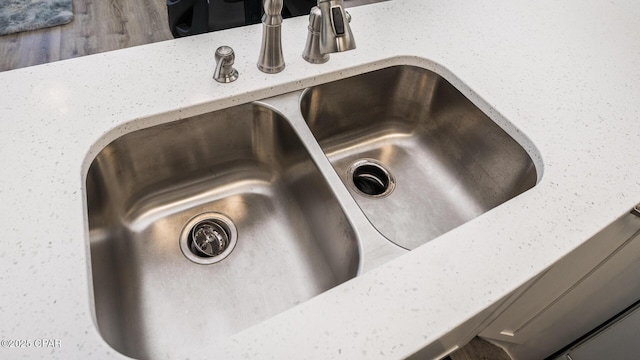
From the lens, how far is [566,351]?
1.16 m

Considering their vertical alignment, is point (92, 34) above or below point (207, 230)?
above

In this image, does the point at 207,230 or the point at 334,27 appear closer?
the point at 334,27

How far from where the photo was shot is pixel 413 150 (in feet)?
3.23

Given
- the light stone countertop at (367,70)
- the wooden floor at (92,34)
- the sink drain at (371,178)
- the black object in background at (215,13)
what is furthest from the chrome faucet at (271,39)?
the wooden floor at (92,34)

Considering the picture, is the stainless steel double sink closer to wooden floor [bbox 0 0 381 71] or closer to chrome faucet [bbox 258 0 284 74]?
chrome faucet [bbox 258 0 284 74]

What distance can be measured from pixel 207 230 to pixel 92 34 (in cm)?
218

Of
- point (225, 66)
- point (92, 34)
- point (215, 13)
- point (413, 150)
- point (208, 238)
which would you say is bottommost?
point (208, 238)

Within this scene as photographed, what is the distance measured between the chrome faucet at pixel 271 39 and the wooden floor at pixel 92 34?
1.86 m

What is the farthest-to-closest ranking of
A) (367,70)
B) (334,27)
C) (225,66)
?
(367,70), (225,66), (334,27)

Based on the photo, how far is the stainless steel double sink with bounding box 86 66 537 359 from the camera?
66 centimetres

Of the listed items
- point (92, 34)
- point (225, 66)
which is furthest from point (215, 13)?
point (92, 34)

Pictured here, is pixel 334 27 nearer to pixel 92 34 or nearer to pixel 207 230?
pixel 207 230

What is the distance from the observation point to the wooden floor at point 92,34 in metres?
2.17

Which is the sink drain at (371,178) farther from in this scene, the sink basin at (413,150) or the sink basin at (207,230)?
the sink basin at (207,230)
